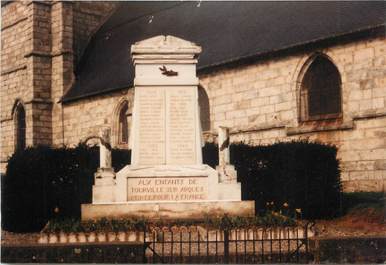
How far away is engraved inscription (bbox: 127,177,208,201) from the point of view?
A: 11172mm

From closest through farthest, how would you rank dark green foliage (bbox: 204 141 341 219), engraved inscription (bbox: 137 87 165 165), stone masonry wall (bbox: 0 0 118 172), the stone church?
engraved inscription (bbox: 137 87 165 165) → dark green foliage (bbox: 204 141 341 219) → the stone church → stone masonry wall (bbox: 0 0 118 172)

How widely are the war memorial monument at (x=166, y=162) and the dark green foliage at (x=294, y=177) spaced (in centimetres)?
275

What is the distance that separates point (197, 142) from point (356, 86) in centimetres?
665

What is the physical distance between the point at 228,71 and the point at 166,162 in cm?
907

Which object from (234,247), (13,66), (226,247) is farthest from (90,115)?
(226,247)

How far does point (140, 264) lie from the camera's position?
26.6 feet

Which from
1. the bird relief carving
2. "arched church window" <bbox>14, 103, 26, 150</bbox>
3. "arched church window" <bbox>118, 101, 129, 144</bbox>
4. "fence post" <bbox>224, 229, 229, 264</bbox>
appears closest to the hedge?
the bird relief carving

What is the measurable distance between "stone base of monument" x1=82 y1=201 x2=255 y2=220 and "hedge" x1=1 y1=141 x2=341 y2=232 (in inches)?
126

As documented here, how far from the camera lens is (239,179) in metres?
14.6

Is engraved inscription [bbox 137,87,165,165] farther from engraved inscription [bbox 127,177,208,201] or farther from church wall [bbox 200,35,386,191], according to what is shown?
church wall [bbox 200,35,386,191]

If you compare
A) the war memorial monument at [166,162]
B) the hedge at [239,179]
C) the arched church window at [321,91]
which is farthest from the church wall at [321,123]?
the war memorial monument at [166,162]

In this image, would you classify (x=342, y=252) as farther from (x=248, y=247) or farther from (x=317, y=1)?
(x=317, y=1)

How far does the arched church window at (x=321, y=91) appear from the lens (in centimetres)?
1741

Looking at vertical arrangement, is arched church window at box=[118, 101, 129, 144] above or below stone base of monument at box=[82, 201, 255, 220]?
above
